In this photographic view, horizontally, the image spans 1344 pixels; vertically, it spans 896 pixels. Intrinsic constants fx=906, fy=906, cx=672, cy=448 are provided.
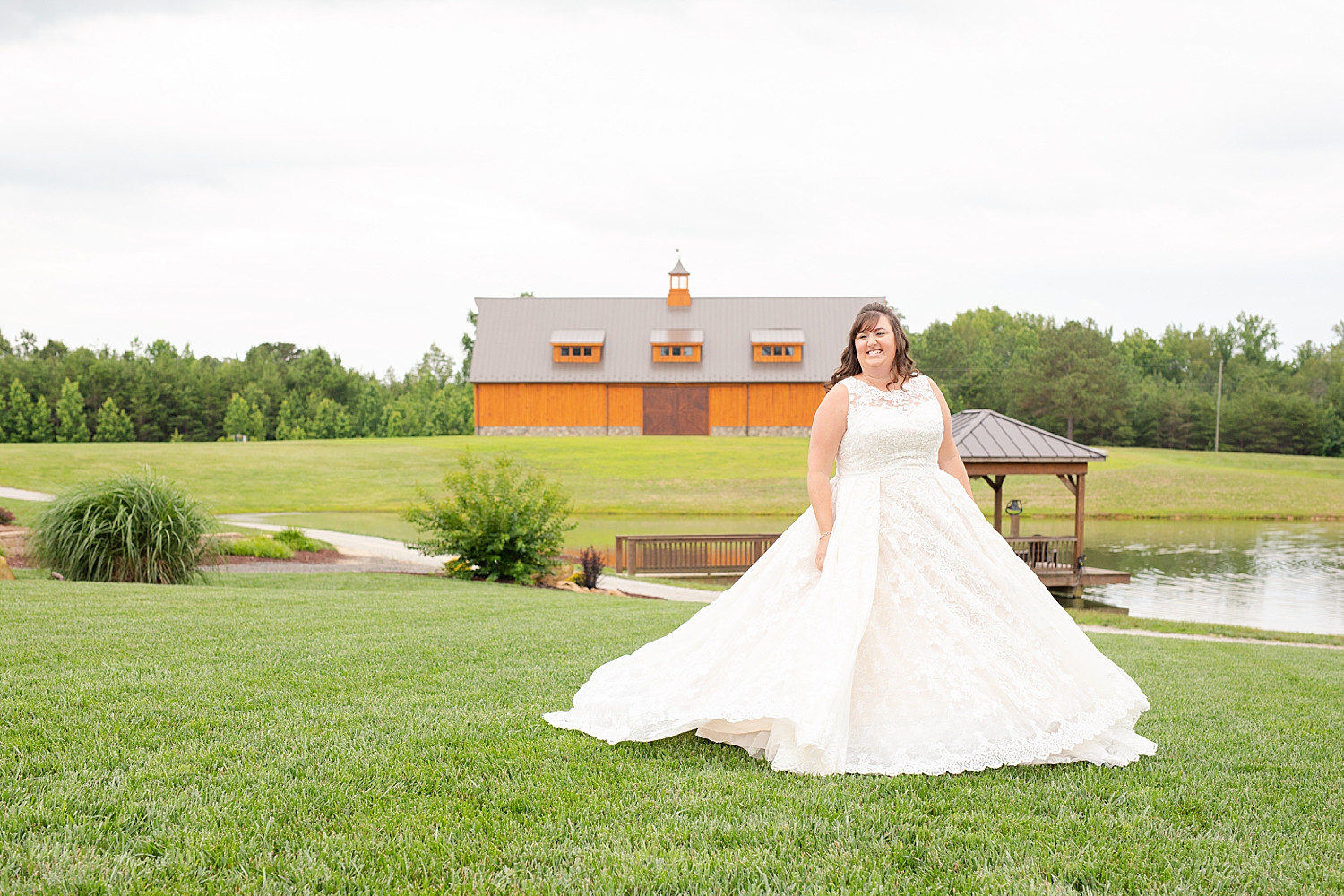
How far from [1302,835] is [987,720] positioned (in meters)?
1.11

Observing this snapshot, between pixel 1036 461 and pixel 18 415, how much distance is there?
60.0 meters

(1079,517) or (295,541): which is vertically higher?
(1079,517)

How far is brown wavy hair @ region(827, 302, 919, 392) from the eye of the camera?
4520 millimetres

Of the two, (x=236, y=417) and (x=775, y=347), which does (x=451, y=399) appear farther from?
(x=775, y=347)

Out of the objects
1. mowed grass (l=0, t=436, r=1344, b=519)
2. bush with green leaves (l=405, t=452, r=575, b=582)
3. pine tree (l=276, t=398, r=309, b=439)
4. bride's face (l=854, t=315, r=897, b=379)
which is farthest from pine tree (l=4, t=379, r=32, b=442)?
bride's face (l=854, t=315, r=897, b=379)

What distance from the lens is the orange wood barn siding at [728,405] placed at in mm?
45938

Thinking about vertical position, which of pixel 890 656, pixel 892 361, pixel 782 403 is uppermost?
pixel 782 403

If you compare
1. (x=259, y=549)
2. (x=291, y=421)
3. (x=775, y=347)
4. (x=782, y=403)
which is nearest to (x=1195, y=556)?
(x=259, y=549)

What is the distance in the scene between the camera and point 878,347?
4.51m

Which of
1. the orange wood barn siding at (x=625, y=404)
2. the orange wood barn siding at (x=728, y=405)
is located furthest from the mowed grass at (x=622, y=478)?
the orange wood barn siding at (x=625, y=404)

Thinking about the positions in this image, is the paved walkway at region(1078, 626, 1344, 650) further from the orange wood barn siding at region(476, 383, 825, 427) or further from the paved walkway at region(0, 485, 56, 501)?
the orange wood barn siding at region(476, 383, 825, 427)

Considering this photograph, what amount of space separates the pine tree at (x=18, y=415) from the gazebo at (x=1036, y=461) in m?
58.0

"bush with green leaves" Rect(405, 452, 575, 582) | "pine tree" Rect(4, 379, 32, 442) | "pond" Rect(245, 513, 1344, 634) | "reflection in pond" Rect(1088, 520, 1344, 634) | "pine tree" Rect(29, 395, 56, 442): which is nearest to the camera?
"bush with green leaves" Rect(405, 452, 575, 582)

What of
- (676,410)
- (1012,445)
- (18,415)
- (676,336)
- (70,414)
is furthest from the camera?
(70,414)
